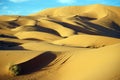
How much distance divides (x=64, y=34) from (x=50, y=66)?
2565 centimetres

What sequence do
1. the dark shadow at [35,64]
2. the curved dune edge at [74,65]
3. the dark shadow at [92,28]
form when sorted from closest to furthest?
1. the curved dune edge at [74,65]
2. the dark shadow at [35,64]
3. the dark shadow at [92,28]

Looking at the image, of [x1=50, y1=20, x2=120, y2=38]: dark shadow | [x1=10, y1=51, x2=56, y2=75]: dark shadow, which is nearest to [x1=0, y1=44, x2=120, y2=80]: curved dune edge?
[x1=10, y1=51, x2=56, y2=75]: dark shadow

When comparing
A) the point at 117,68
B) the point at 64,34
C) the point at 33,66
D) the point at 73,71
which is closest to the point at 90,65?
the point at 73,71

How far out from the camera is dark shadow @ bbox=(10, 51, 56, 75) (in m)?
13.6

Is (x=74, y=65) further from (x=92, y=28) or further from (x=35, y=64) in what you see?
(x=92, y=28)

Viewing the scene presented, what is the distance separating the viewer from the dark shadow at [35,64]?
44.5ft

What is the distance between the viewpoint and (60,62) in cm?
1423

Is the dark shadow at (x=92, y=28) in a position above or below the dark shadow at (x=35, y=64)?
above

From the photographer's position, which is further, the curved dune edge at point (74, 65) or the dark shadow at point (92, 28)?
A: the dark shadow at point (92, 28)

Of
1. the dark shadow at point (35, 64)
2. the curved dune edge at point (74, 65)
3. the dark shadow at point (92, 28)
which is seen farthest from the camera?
Result: the dark shadow at point (92, 28)

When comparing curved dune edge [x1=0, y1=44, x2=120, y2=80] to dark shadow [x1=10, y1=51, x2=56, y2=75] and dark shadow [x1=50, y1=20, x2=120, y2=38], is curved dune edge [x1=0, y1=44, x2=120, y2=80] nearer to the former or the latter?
dark shadow [x1=10, y1=51, x2=56, y2=75]

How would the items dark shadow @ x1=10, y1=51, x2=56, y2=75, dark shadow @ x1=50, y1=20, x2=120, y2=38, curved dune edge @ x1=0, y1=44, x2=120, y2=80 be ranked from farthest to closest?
dark shadow @ x1=50, y1=20, x2=120, y2=38 → dark shadow @ x1=10, y1=51, x2=56, y2=75 → curved dune edge @ x1=0, y1=44, x2=120, y2=80

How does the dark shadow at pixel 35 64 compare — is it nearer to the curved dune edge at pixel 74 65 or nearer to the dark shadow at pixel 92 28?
the curved dune edge at pixel 74 65

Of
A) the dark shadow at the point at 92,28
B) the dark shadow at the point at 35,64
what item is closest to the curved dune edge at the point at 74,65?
the dark shadow at the point at 35,64
